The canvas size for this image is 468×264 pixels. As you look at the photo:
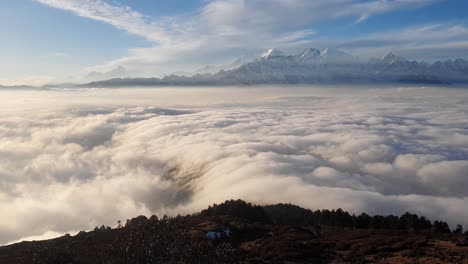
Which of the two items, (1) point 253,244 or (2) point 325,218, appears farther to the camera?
(2) point 325,218

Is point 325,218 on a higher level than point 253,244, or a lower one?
lower

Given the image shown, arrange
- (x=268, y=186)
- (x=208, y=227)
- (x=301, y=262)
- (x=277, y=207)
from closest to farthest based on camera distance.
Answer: (x=301, y=262)
(x=208, y=227)
(x=277, y=207)
(x=268, y=186)

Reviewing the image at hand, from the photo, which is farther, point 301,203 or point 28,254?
point 301,203

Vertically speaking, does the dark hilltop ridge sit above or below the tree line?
above

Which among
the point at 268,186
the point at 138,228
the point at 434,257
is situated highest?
the point at 434,257

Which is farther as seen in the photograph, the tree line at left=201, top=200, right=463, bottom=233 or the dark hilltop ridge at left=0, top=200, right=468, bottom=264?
the tree line at left=201, top=200, right=463, bottom=233

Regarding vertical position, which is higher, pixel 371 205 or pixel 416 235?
pixel 416 235

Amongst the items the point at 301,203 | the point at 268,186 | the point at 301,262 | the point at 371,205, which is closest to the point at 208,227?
the point at 301,262

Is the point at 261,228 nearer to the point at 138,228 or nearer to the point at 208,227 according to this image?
the point at 208,227
